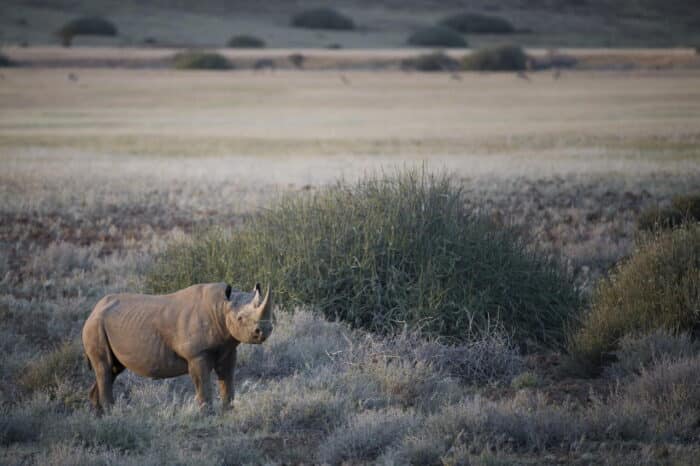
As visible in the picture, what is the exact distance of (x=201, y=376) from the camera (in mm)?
6180

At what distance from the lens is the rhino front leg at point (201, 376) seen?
20.2 feet

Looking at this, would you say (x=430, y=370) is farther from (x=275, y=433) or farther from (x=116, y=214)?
(x=116, y=214)

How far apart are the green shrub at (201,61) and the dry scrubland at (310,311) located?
19.5m

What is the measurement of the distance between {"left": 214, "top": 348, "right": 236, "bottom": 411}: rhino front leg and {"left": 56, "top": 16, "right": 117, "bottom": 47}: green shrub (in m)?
81.1

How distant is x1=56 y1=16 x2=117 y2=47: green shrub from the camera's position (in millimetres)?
84062

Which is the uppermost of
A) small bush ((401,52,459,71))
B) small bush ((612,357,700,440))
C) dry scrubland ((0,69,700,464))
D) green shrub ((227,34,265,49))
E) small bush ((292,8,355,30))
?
small bush ((292,8,355,30))

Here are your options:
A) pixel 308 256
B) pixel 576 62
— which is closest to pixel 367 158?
pixel 308 256

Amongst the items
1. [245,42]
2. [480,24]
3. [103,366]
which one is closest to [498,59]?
[245,42]

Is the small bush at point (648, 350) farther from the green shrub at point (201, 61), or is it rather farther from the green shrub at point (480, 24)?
the green shrub at point (480, 24)

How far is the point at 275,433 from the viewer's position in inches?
254

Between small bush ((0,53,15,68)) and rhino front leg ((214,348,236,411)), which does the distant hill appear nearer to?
small bush ((0,53,15,68))

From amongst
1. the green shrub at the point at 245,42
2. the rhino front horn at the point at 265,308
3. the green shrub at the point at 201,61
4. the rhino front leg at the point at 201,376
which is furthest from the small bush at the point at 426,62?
the rhino front horn at the point at 265,308

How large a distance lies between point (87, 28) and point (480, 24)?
42669 mm

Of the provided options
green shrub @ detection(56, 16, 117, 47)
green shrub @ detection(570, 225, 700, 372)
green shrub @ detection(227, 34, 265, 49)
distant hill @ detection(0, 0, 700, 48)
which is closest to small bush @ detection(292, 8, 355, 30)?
distant hill @ detection(0, 0, 700, 48)
